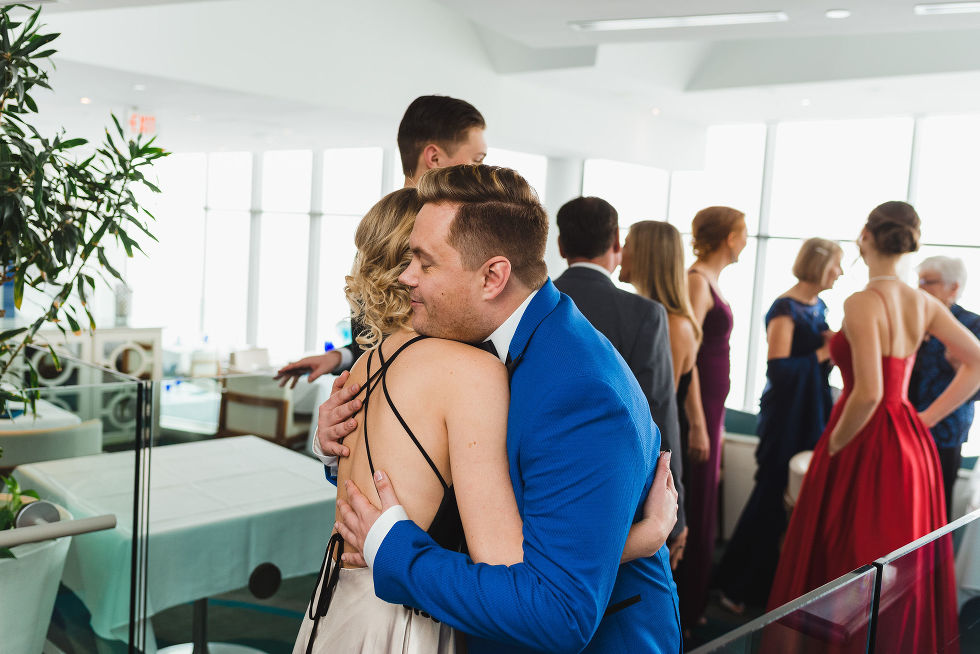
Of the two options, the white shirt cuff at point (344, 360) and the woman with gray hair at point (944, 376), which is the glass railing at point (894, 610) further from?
the woman with gray hair at point (944, 376)

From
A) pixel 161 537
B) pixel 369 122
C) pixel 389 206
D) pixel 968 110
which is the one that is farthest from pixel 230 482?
pixel 968 110

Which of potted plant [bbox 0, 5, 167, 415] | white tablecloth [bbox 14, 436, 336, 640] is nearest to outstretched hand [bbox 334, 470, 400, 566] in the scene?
potted plant [bbox 0, 5, 167, 415]

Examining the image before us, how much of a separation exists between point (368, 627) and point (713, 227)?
2.63m

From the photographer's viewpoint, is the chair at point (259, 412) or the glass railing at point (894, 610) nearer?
the glass railing at point (894, 610)

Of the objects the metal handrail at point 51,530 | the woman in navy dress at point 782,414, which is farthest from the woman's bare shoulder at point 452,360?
the woman in navy dress at point 782,414

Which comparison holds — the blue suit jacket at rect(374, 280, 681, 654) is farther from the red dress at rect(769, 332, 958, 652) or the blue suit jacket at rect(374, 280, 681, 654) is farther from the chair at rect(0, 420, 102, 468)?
the red dress at rect(769, 332, 958, 652)

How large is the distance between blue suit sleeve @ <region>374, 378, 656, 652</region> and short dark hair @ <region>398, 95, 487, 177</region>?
4.44 ft

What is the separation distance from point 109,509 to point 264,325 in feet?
38.8

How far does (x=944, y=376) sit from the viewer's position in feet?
12.9

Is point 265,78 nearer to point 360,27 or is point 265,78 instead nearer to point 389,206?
point 360,27

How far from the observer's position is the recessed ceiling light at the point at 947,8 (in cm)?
443

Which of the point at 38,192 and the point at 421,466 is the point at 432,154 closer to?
the point at 38,192

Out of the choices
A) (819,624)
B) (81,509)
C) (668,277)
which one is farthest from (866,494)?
(81,509)

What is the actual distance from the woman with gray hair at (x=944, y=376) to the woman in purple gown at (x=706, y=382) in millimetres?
1103
